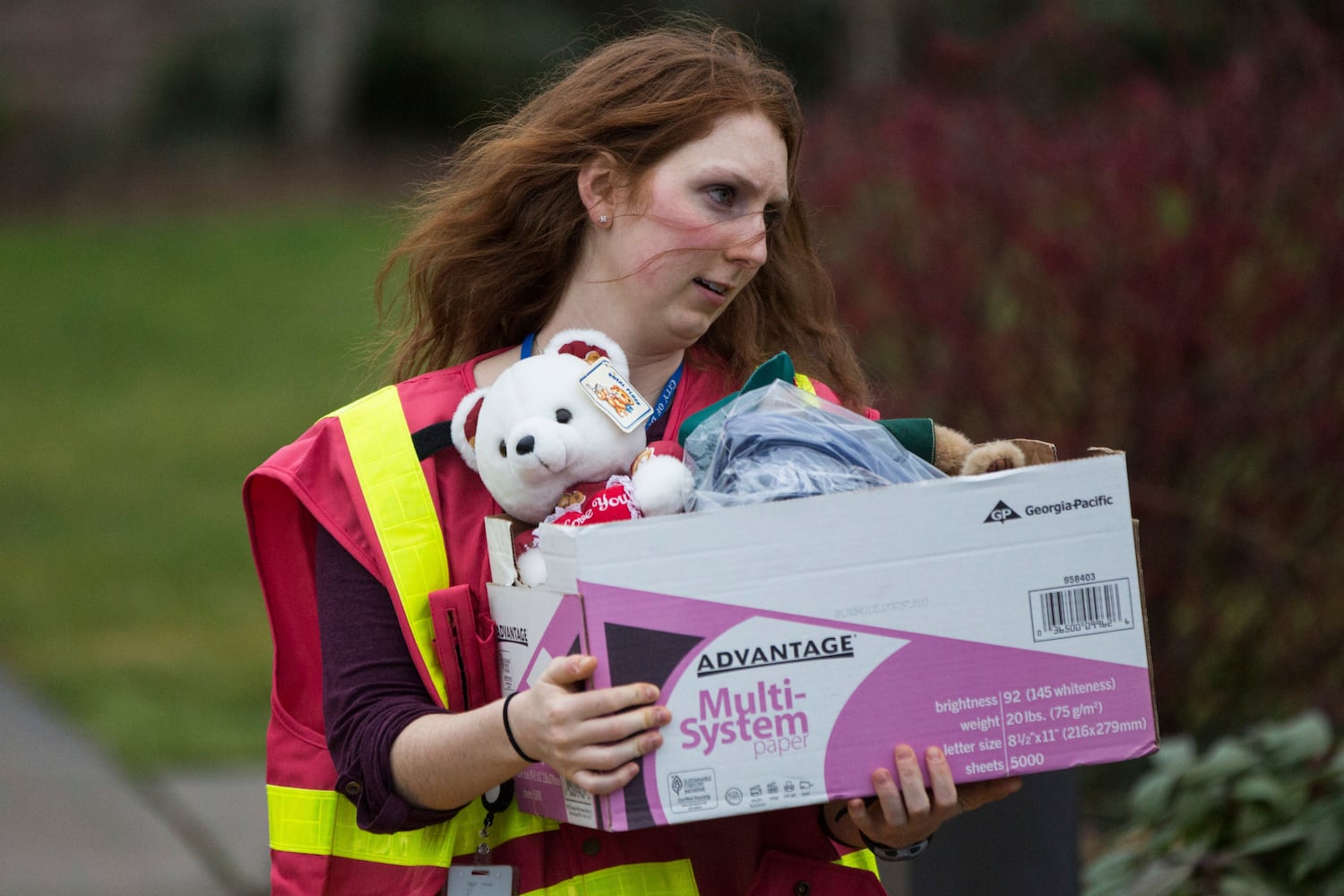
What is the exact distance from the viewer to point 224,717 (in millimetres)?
6516

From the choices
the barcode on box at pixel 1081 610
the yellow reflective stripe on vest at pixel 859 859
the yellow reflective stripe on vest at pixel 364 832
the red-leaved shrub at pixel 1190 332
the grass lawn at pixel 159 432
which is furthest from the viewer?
the grass lawn at pixel 159 432

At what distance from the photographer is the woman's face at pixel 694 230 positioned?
219 centimetres

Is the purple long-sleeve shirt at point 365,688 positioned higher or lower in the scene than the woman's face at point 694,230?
lower

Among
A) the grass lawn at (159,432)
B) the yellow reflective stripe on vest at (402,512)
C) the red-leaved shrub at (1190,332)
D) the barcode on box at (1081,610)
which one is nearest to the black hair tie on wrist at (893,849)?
the barcode on box at (1081,610)

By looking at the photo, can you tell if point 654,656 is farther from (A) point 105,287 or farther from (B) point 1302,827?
(A) point 105,287

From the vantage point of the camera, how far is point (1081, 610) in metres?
1.90

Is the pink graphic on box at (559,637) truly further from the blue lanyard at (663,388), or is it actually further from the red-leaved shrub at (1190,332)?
the red-leaved shrub at (1190,332)

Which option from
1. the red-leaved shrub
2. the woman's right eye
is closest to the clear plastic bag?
the woman's right eye

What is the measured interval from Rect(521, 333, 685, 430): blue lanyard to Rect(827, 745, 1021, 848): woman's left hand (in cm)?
64

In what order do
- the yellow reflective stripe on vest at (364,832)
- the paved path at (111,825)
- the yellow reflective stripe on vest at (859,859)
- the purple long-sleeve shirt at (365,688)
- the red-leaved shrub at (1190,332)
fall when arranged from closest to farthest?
the purple long-sleeve shirt at (365,688), the yellow reflective stripe on vest at (364,832), the yellow reflective stripe on vest at (859,859), the red-leaved shrub at (1190,332), the paved path at (111,825)

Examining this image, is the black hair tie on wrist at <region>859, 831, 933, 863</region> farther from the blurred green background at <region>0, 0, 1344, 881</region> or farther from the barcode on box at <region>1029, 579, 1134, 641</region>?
the blurred green background at <region>0, 0, 1344, 881</region>

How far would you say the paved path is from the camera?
4.92 metres

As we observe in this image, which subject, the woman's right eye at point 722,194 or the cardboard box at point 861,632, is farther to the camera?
the woman's right eye at point 722,194

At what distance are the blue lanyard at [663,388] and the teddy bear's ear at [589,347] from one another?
10 cm
